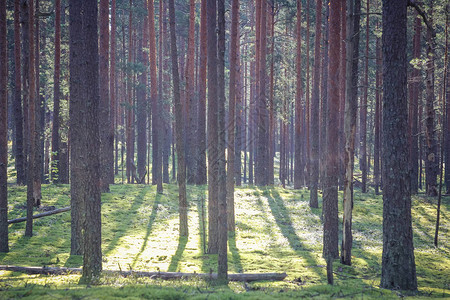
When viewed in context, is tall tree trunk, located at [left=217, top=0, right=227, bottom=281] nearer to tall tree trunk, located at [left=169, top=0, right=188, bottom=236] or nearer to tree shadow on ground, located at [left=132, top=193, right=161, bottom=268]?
tree shadow on ground, located at [left=132, top=193, right=161, bottom=268]

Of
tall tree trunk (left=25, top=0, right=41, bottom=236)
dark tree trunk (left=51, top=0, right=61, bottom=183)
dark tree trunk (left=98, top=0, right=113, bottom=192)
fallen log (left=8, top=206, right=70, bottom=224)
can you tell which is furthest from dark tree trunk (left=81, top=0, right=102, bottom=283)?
dark tree trunk (left=98, top=0, right=113, bottom=192)

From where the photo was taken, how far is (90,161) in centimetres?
842

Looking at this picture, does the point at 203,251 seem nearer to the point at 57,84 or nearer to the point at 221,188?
the point at 221,188

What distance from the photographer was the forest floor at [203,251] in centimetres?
738

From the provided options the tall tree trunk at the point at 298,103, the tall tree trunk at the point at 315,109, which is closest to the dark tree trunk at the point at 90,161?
the tall tree trunk at the point at 315,109

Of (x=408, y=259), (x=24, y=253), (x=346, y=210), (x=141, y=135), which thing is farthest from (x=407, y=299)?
(x=141, y=135)

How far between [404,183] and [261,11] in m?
20.5

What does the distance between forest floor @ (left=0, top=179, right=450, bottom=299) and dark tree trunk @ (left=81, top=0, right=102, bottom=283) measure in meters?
0.58

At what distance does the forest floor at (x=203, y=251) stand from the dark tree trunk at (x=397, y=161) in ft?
1.96

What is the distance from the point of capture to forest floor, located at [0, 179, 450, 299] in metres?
7.38

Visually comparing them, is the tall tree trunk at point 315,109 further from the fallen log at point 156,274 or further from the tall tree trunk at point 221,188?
the fallen log at point 156,274

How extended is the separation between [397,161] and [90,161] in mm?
7080

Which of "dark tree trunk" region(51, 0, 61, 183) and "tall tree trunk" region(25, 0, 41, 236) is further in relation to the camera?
"dark tree trunk" region(51, 0, 61, 183)

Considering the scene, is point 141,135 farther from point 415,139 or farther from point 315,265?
point 315,265
